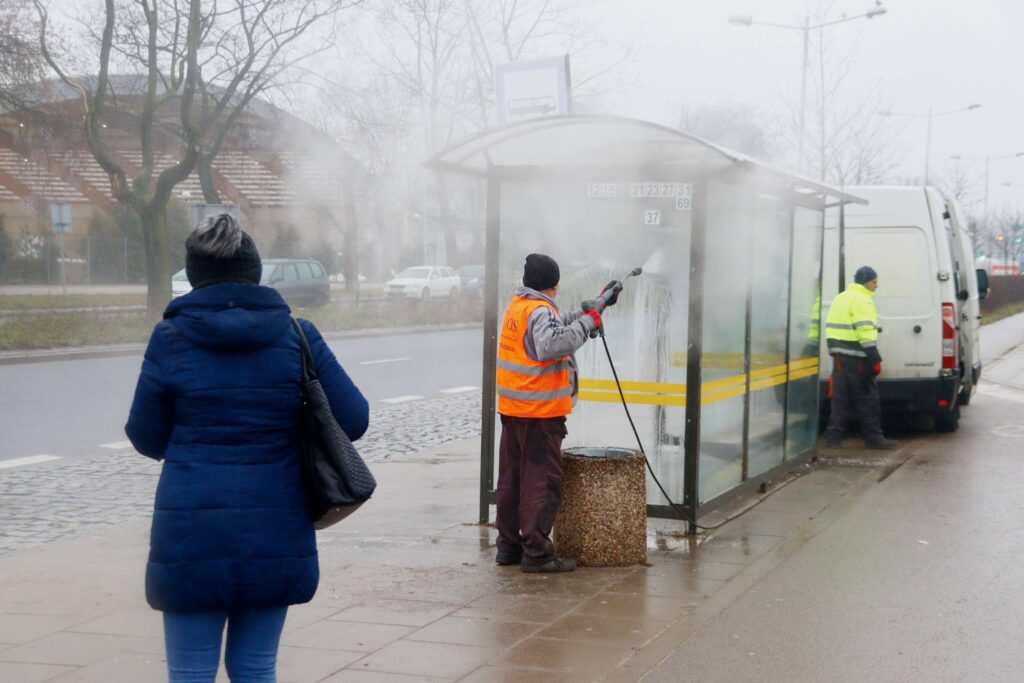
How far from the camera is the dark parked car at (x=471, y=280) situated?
45.5 m

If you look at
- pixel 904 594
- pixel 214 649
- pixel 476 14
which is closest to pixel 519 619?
pixel 904 594

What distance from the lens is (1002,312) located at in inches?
1747

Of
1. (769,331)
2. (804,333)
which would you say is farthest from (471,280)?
(769,331)

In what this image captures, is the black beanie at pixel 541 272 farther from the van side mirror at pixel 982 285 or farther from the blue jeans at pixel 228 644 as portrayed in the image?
the van side mirror at pixel 982 285

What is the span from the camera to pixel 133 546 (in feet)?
24.4

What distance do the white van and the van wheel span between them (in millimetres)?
37

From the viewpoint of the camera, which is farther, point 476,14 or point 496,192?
point 476,14

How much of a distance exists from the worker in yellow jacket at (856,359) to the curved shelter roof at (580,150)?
12.4ft

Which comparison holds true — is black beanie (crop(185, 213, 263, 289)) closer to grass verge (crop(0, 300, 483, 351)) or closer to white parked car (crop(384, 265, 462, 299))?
grass verge (crop(0, 300, 483, 351))

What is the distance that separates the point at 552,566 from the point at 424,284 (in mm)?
38754

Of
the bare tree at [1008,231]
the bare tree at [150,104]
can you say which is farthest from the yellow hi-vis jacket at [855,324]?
the bare tree at [1008,231]

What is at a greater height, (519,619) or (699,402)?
(699,402)

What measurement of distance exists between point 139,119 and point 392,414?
17429 mm

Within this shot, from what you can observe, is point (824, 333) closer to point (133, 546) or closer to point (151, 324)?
point (133, 546)
